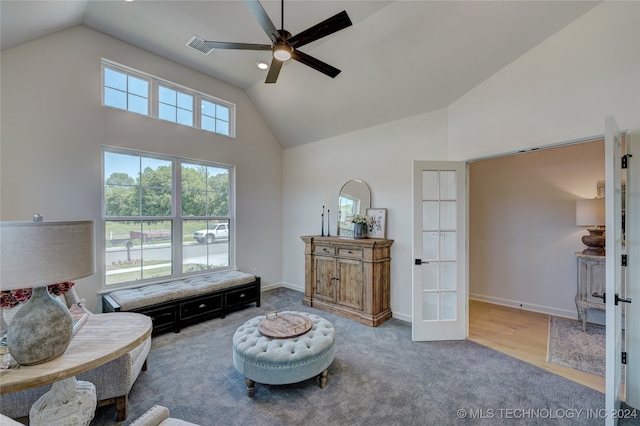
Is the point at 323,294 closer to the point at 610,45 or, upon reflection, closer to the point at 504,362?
the point at 504,362

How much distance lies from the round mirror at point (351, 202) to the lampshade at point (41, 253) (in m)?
3.62

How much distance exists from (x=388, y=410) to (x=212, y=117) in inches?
186

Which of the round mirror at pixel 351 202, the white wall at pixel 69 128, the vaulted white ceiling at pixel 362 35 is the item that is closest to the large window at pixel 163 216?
the white wall at pixel 69 128

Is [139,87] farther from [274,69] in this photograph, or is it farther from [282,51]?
[282,51]

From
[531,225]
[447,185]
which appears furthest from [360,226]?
[531,225]

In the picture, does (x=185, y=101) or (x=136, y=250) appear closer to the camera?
(x=136, y=250)

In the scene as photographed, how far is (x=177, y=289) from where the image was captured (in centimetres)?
353

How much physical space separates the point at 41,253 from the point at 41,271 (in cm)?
7

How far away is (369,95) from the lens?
3.82 meters

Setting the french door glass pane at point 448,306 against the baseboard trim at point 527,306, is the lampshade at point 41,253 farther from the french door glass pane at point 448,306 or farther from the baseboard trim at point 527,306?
the baseboard trim at point 527,306

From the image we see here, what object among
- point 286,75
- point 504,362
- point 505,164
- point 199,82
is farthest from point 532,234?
point 199,82

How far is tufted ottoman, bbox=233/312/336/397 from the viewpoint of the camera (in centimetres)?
212

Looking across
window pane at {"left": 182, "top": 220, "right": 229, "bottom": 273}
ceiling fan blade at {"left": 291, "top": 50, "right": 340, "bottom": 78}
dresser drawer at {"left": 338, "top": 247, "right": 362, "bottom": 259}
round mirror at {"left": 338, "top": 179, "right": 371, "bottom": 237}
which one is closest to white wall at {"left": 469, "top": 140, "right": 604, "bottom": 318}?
round mirror at {"left": 338, "top": 179, "right": 371, "bottom": 237}

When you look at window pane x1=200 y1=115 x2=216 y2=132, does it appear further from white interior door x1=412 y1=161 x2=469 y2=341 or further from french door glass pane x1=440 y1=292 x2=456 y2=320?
french door glass pane x1=440 y1=292 x2=456 y2=320
